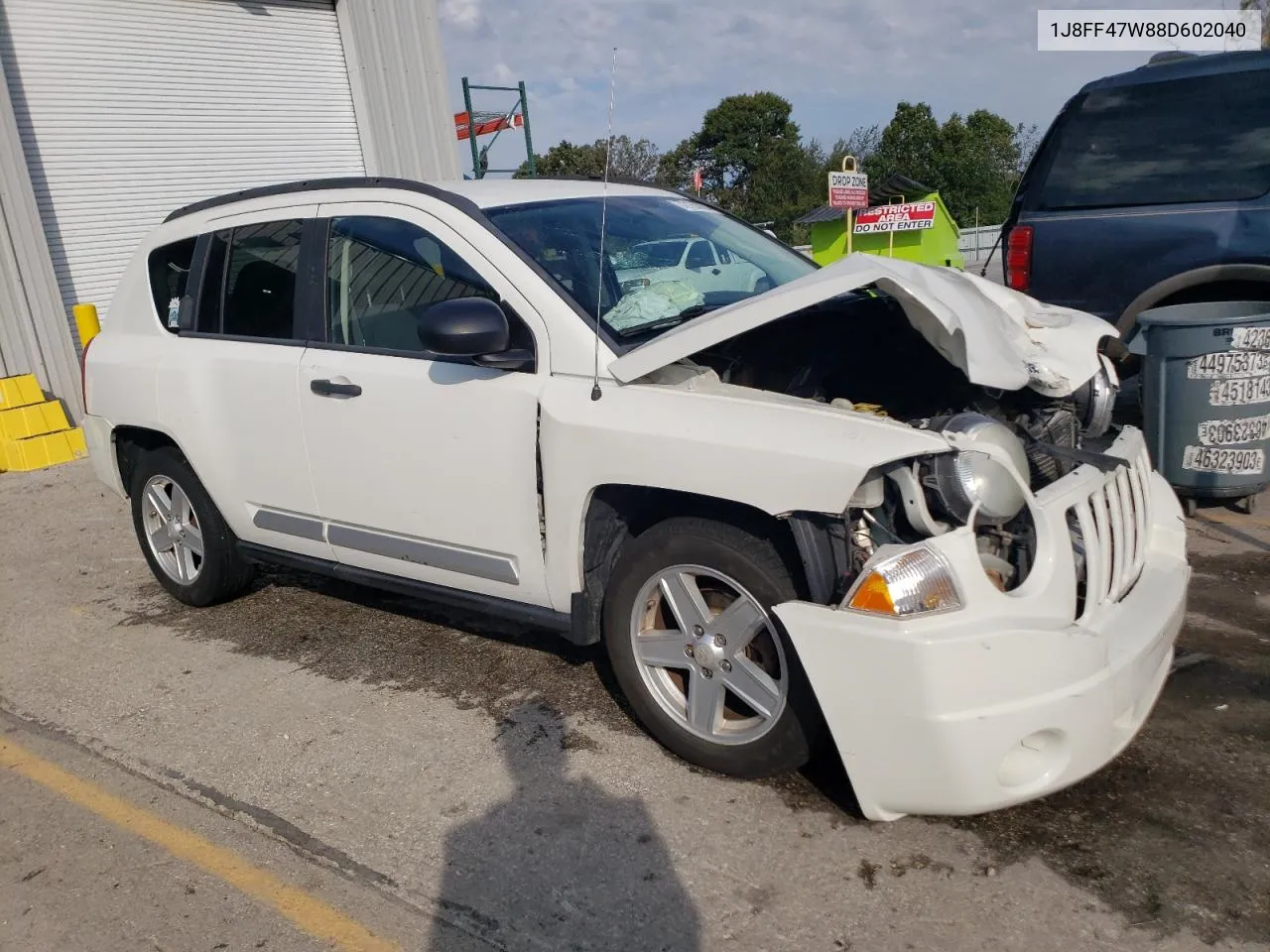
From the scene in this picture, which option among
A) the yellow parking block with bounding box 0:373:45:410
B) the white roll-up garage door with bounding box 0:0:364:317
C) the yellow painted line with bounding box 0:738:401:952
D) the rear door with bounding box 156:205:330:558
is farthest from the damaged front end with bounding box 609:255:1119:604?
the white roll-up garage door with bounding box 0:0:364:317

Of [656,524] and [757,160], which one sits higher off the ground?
[757,160]

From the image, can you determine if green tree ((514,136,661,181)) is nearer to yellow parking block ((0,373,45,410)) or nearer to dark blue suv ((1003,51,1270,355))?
dark blue suv ((1003,51,1270,355))

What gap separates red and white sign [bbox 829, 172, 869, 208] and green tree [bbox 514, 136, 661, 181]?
3.07 metres

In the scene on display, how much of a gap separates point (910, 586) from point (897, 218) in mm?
14475

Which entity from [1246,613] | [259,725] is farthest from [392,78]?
[1246,613]

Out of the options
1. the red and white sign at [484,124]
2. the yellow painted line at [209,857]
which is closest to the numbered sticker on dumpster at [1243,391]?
the yellow painted line at [209,857]

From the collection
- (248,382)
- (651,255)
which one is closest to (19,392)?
(248,382)

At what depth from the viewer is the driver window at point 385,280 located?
3.75 metres

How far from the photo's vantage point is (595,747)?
350cm

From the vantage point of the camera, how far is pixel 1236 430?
5.16 metres

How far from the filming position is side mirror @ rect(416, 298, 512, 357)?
3217 mm

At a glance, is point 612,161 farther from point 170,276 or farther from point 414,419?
point 170,276

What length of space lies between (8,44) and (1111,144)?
9.87m

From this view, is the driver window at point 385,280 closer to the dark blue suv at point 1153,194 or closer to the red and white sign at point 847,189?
the dark blue suv at point 1153,194
